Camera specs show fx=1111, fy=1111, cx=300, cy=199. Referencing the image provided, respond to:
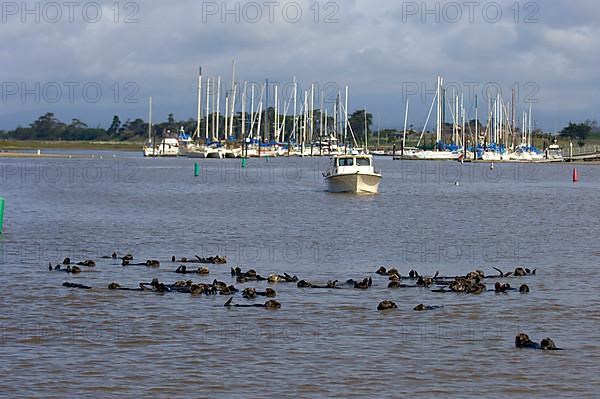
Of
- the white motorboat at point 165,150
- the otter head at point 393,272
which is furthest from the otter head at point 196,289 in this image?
the white motorboat at point 165,150

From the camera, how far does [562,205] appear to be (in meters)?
62.1

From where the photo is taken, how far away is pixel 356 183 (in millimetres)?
61406

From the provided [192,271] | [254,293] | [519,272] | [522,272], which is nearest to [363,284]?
[254,293]

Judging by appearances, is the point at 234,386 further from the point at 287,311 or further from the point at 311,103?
the point at 311,103

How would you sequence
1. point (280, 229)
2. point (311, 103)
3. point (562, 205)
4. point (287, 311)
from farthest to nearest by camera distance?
1. point (311, 103)
2. point (562, 205)
3. point (280, 229)
4. point (287, 311)

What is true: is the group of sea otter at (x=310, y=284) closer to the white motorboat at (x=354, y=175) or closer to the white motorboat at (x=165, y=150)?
the white motorboat at (x=354, y=175)

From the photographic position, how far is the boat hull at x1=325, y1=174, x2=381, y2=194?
6112cm

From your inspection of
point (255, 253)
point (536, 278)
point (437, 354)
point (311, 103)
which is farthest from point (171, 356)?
point (311, 103)

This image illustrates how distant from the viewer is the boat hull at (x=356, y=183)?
61116 mm

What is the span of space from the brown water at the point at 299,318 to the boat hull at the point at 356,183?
15257mm

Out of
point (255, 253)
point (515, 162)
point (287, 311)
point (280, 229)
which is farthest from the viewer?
point (515, 162)

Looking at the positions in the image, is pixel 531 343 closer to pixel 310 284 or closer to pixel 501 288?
pixel 501 288

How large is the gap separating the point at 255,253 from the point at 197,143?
132590mm

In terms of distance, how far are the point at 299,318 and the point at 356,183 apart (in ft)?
133
